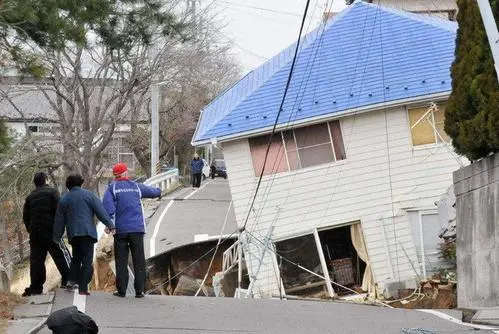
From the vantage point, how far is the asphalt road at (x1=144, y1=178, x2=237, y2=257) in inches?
1040

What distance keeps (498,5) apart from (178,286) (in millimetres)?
14114

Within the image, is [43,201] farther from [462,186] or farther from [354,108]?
Answer: [354,108]

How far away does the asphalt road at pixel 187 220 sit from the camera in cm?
2642

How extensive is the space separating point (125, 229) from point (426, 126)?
12646mm

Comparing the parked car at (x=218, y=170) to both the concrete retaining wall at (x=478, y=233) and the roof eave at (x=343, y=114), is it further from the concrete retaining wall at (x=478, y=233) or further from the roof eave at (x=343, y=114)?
the concrete retaining wall at (x=478, y=233)

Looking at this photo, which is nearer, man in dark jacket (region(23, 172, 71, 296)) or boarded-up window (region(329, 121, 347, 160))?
man in dark jacket (region(23, 172, 71, 296))

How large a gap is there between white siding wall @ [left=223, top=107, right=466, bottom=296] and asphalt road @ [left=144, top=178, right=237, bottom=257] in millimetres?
3270

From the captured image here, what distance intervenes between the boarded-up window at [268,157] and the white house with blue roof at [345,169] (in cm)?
3

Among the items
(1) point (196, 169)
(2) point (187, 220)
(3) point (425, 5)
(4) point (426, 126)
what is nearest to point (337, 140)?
(4) point (426, 126)

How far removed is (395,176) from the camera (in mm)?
22406

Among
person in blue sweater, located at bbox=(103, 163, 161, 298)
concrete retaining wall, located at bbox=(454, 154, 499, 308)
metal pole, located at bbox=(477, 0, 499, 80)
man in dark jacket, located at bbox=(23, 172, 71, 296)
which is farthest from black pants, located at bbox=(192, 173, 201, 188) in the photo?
metal pole, located at bbox=(477, 0, 499, 80)

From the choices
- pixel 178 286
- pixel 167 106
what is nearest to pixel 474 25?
pixel 178 286

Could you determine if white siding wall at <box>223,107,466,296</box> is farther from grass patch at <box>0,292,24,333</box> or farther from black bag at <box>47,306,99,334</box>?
black bag at <box>47,306,99,334</box>

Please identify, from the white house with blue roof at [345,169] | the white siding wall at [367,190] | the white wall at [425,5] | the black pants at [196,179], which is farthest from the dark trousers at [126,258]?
the black pants at [196,179]
